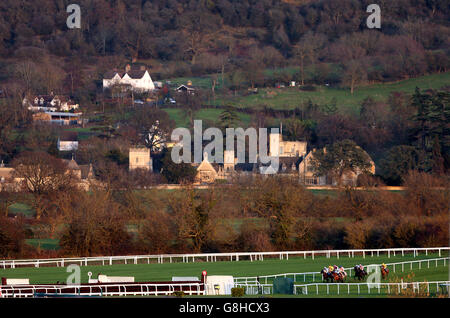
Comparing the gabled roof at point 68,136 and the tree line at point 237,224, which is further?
the gabled roof at point 68,136

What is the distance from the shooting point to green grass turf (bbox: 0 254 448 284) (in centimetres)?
3215

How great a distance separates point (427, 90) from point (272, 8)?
297 ft

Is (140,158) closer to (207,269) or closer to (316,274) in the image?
(207,269)

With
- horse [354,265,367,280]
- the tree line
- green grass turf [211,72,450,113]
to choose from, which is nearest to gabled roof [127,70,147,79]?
green grass turf [211,72,450,113]

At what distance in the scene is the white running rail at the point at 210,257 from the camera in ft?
120

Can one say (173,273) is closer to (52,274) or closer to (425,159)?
(52,274)

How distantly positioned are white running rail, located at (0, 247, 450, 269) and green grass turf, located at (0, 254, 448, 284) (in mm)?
350

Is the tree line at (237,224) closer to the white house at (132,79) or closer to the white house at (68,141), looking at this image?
the white house at (68,141)

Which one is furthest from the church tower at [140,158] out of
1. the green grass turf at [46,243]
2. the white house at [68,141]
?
the green grass turf at [46,243]

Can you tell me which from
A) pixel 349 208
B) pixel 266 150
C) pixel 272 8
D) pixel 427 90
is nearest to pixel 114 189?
pixel 349 208

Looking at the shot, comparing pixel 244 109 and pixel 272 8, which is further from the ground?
pixel 272 8

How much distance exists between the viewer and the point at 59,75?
5723 inches

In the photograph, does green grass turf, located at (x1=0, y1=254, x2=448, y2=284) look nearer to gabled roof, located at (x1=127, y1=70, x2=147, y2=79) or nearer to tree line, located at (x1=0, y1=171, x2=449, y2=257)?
tree line, located at (x1=0, y1=171, x2=449, y2=257)

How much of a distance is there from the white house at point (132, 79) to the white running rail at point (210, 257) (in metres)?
96.0
